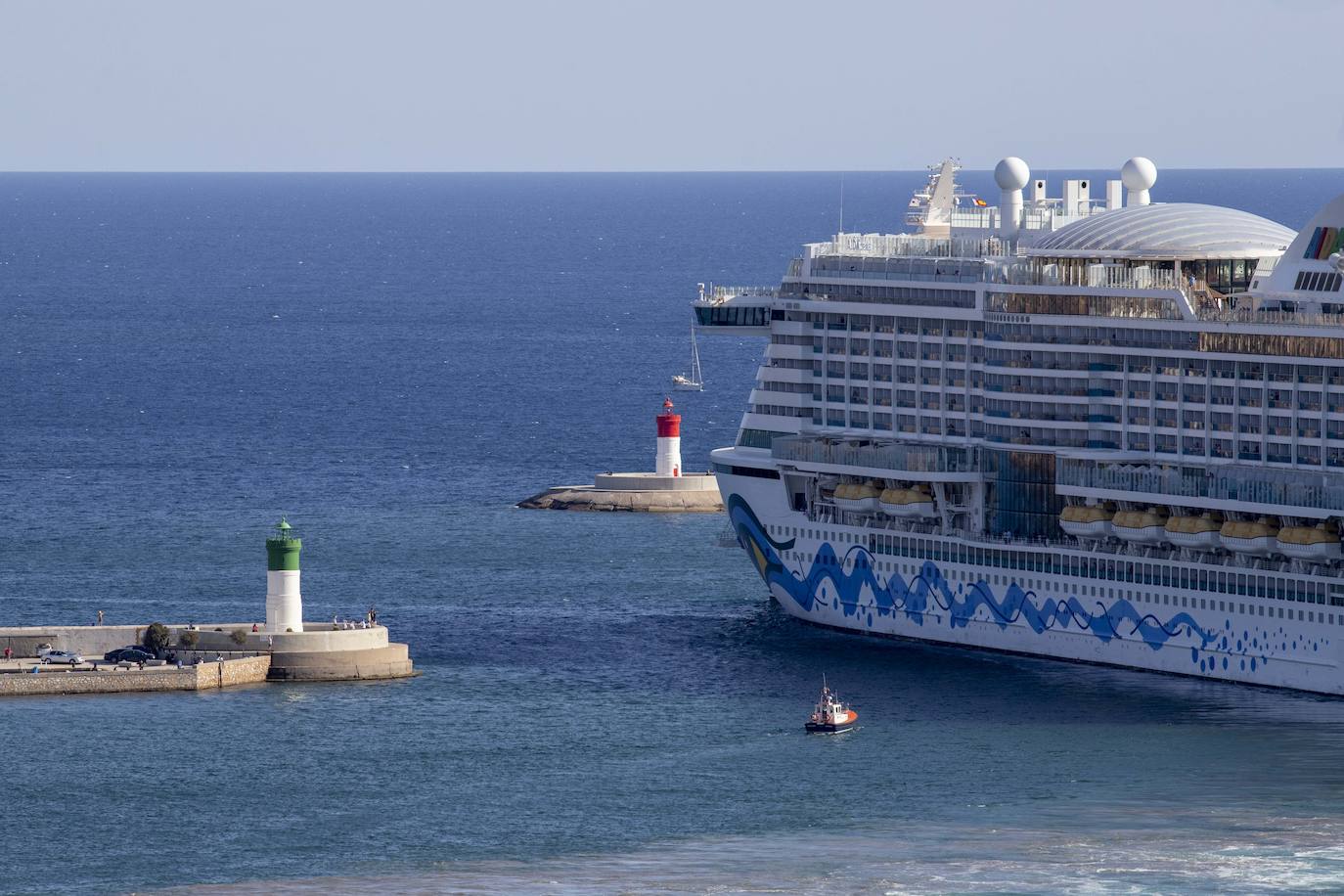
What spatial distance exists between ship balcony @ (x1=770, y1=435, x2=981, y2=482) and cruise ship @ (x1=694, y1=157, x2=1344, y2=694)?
80 millimetres

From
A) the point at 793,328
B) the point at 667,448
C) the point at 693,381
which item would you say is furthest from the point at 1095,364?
the point at 693,381

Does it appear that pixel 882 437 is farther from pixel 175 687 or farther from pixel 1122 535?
pixel 175 687

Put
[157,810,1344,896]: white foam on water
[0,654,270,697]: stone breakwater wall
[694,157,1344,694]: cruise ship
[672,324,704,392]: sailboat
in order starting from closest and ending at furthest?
[157,810,1344,896]: white foam on water, [694,157,1344,694]: cruise ship, [0,654,270,697]: stone breakwater wall, [672,324,704,392]: sailboat

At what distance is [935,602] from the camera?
8288 centimetres

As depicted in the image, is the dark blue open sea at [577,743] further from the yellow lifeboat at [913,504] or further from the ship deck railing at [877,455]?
the ship deck railing at [877,455]

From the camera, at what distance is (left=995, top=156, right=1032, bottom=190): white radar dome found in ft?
290

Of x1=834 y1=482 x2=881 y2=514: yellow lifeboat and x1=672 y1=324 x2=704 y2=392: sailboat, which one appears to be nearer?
x1=834 y1=482 x2=881 y2=514: yellow lifeboat

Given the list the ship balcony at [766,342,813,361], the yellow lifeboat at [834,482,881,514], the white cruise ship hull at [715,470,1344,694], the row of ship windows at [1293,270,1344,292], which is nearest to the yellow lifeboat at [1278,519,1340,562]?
the white cruise ship hull at [715,470,1344,694]

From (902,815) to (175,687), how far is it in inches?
829

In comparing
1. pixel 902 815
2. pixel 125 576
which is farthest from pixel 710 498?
pixel 902 815

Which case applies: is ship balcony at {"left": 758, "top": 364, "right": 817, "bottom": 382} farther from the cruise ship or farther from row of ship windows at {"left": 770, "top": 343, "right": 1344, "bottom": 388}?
row of ship windows at {"left": 770, "top": 343, "right": 1344, "bottom": 388}

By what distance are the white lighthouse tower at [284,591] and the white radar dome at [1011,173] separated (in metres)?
22.9

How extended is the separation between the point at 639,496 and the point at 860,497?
89.5 ft

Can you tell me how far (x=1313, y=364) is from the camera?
74.9m
